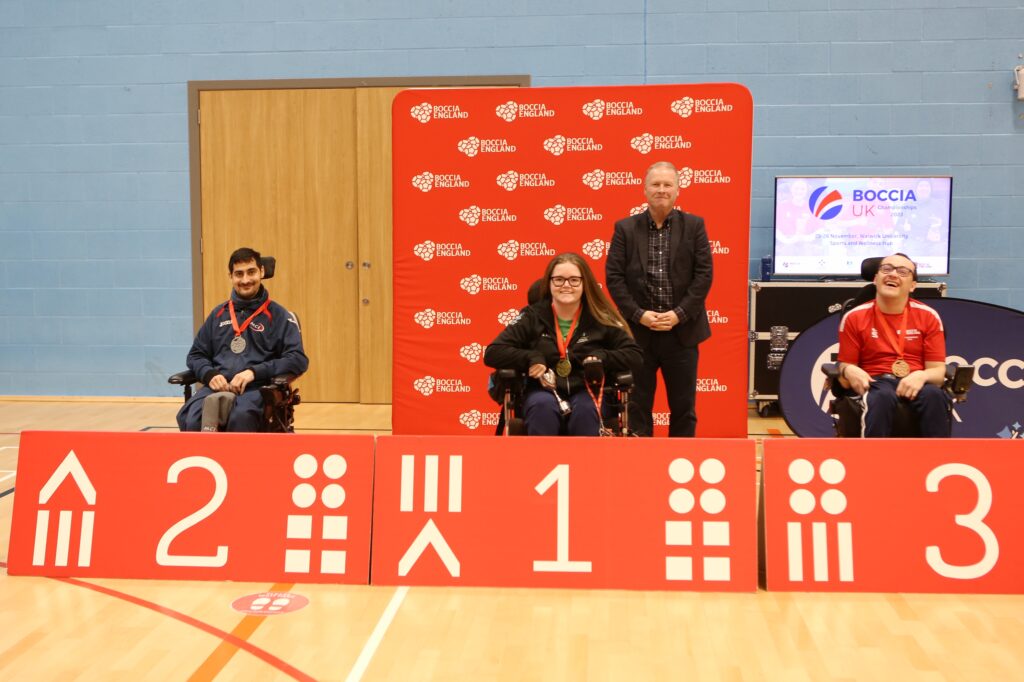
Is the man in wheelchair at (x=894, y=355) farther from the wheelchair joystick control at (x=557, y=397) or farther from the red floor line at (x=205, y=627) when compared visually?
the red floor line at (x=205, y=627)

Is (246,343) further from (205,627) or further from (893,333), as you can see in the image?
(893,333)

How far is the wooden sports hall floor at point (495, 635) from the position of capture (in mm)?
2379

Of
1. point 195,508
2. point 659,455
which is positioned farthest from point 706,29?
point 195,508

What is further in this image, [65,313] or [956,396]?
[65,313]

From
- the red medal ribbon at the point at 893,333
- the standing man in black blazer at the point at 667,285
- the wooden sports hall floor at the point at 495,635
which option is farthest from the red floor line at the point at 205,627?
the red medal ribbon at the point at 893,333

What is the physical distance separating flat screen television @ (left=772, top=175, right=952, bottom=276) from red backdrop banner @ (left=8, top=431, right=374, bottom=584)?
13.6 ft

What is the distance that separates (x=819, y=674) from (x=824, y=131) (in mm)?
4927

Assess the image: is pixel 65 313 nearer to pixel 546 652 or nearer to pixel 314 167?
pixel 314 167

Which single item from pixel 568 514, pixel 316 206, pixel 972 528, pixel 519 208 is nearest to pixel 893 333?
pixel 972 528

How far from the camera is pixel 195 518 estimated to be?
9.89 feet

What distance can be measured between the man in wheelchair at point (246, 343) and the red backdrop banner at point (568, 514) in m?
1.20

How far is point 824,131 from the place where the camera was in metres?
6.48

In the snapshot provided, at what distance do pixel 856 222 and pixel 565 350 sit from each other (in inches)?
128

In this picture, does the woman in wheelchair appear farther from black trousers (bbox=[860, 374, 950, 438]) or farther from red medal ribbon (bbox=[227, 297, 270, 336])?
red medal ribbon (bbox=[227, 297, 270, 336])
